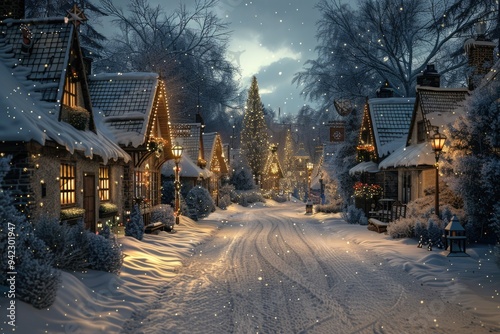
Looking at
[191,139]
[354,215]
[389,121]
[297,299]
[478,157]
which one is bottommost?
[354,215]

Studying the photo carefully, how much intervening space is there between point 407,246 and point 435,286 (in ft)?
17.1

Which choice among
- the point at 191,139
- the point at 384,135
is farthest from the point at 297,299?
the point at 191,139

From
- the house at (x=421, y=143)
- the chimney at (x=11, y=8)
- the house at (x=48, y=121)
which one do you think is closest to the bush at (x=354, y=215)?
the house at (x=421, y=143)

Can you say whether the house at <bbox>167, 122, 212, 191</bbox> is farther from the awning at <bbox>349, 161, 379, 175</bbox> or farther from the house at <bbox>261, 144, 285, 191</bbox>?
the house at <bbox>261, 144, 285, 191</bbox>

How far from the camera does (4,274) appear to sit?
7008mm

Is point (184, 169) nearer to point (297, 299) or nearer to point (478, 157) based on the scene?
point (478, 157)

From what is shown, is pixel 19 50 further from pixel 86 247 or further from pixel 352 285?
pixel 352 285

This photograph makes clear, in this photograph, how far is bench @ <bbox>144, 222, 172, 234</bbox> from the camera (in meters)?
18.3

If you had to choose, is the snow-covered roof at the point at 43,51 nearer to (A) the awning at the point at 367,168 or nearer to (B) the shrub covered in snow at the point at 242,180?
(A) the awning at the point at 367,168

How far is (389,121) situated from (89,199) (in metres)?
17.6

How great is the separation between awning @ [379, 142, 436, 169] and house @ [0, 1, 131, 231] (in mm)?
11898

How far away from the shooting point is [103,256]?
9953 millimetres

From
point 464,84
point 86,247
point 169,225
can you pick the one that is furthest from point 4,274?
point 464,84

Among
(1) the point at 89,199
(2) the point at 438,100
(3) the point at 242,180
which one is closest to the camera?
(1) the point at 89,199
